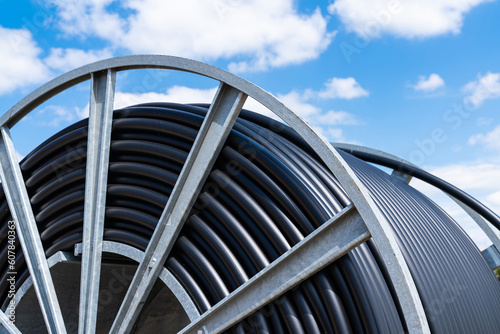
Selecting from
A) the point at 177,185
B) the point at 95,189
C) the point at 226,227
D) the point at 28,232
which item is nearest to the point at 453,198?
the point at 226,227

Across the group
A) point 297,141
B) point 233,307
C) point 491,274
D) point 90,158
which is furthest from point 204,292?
point 491,274

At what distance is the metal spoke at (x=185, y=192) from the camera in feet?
20.6

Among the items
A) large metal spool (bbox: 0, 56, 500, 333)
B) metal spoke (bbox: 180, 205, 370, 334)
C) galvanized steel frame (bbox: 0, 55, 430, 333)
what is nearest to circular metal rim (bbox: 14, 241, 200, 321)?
large metal spool (bbox: 0, 56, 500, 333)

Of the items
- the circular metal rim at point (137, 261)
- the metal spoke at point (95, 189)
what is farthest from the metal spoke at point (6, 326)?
the metal spoke at point (95, 189)

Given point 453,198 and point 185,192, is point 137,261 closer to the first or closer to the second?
point 185,192

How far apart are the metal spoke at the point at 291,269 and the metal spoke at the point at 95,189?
85.9 inches

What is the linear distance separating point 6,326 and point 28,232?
1766mm

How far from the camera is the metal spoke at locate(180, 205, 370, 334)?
5.09m

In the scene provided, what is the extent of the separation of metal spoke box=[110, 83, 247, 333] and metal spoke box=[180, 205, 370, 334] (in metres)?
1.08

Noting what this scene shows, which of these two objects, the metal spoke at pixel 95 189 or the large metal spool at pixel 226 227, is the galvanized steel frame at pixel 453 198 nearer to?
the large metal spool at pixel 226 227

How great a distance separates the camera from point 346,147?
12594mm

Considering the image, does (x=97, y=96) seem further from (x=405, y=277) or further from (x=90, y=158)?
(x=405, y=277)

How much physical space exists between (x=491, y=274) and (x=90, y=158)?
7.97 meters
